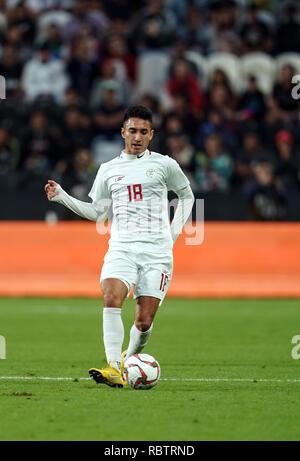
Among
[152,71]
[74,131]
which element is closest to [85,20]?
[152,71]

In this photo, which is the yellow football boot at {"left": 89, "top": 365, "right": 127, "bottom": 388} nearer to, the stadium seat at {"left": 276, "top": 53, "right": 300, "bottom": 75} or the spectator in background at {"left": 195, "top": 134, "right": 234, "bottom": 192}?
the spectator in background at {"left": 195, "top": 134, "right": 234, "bottom": 192}

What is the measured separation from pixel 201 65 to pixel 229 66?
54cm

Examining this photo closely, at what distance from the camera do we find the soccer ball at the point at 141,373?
25.8ft

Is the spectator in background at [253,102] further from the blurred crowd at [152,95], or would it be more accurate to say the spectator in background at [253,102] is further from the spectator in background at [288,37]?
the spectator in background at [288,37]

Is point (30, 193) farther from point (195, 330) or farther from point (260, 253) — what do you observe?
point (195, 330)

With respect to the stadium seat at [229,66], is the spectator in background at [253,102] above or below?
below

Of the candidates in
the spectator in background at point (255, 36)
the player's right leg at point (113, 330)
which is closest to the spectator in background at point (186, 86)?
the spectator in background at point (255, 36)

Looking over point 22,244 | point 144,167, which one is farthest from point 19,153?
point 144,167

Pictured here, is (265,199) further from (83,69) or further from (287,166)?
(83,69)

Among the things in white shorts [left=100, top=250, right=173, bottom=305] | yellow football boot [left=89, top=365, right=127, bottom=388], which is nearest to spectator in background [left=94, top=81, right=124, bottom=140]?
white shorts [left=100, top=250, right=173, bottom=305]

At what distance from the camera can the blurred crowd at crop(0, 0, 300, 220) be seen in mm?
17406

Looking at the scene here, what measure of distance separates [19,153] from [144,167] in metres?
9.70

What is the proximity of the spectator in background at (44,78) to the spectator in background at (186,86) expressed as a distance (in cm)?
210

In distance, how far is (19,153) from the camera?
17.9 metres
